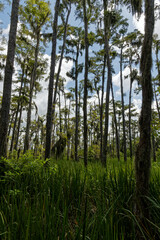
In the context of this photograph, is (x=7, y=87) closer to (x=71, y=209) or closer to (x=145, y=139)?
(x=71, y=209)

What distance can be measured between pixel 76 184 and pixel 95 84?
17.2 m

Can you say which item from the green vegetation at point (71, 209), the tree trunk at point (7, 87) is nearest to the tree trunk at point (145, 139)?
the green vegetation at point (71, 209)

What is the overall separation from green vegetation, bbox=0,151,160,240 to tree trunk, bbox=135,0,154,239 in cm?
12

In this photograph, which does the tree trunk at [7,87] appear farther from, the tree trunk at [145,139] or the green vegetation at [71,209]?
the tree trunk at [145,139]

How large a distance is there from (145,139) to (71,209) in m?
1.60

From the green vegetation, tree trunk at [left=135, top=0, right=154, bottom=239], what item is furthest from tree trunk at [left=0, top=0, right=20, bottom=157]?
tree trunk at [left=135, top=0, right=154, bottom=239]

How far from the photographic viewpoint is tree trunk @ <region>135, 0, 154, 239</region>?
1.84 meters

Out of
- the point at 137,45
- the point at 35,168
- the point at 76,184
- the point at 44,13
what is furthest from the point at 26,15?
the point at 76,184

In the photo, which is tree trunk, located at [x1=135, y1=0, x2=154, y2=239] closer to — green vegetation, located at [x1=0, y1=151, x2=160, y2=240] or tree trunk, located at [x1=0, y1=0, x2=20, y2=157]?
green vegetation, located at [x1=0, y1=151, x2=160, y2=240]

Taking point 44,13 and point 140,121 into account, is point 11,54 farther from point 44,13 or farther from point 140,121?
point 44,13

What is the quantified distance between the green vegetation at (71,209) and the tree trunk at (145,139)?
0.12m

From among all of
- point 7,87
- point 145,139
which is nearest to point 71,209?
point 145,139

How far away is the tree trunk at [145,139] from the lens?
184 centimetres

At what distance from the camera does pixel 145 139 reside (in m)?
1.95
